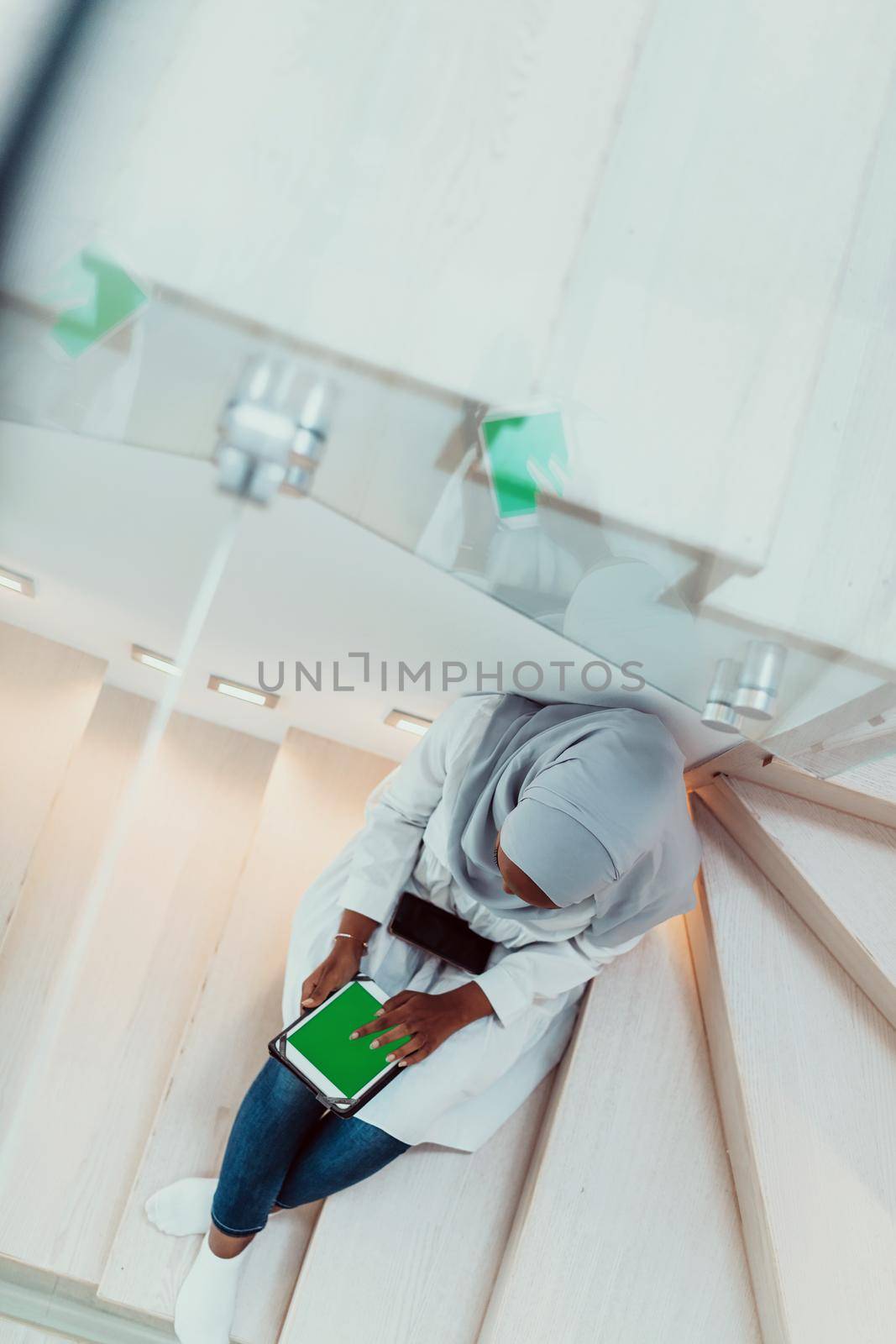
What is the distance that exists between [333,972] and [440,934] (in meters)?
0.14

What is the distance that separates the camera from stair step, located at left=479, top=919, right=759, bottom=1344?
0.99 m

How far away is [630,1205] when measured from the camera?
104cm

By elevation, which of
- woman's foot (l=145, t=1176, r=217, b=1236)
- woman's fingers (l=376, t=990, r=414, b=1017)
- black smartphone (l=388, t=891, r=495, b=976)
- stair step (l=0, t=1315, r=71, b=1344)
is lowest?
stair step (l=0, t=1315, r=71, b=1344)

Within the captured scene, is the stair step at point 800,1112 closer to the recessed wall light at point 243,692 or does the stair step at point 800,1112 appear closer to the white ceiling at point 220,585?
the white ceiling at point 220,585

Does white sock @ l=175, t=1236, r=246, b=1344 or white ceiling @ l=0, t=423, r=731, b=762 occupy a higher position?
white ceiling @ l=0, t=423, r=731, b=762

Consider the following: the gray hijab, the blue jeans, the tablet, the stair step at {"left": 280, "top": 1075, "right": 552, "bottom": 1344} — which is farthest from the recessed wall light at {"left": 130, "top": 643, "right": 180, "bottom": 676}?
the stair step at {"left": 280, "top": 1075, "right": 552, "bottom": 1344}

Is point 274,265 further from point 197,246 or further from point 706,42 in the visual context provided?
point 706,42

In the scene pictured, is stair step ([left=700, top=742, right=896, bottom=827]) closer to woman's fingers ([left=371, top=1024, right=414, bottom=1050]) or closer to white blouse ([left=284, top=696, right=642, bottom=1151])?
white blouse ([left=284, top=696, right=642, bottom=1151])

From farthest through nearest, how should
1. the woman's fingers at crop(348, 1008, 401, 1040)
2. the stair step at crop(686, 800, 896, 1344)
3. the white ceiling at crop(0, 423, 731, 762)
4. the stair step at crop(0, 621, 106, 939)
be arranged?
the woman's fingers at crop(348, 1008, 401, 1040), the stair step at crop(686, 800, 896, 1344), the stair step at crop(0, 621, 106, 939), the white ceiling at crop(0, 423, 731, 762)

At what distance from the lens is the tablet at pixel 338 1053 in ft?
3.39

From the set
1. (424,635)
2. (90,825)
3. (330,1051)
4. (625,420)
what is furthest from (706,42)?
(330,1051)

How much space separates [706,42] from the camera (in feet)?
1.37

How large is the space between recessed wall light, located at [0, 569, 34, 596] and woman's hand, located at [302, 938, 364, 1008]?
27.7 inches

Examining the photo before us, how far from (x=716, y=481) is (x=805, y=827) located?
2.36ft
